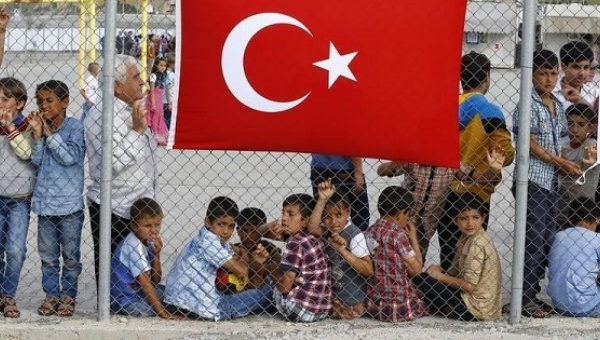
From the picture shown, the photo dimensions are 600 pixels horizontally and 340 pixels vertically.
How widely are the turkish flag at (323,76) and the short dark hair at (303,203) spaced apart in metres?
0.39

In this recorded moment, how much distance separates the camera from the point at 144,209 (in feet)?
19.0

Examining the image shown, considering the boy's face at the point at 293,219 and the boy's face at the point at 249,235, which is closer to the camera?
the boy's face at the point at 293,219

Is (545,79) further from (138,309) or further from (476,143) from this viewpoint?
(138,309)

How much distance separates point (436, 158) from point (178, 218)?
388 centimetres

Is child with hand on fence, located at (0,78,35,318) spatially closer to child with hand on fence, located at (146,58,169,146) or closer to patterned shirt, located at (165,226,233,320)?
patterned shirt, located at (165,226,233,320)

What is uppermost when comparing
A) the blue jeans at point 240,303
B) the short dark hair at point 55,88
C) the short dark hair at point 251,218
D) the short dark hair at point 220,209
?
the short dark hair at point 55,88

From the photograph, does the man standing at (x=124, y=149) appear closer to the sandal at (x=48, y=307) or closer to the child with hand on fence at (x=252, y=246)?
the sandal at (x=48, y=307)

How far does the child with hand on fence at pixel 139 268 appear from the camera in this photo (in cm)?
579

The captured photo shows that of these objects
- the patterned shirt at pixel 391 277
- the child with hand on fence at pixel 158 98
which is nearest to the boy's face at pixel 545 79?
the patterned shirt at pixel 391 277

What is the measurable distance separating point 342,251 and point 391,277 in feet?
1.05

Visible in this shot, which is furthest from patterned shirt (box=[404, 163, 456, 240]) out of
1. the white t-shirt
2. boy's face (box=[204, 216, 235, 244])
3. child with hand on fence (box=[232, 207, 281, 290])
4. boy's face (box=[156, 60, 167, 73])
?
boy's face (box=[156, 60, 167, 73])

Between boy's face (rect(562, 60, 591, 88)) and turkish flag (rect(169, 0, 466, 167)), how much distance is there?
3.80 feet

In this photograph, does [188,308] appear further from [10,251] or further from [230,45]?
[230,45]

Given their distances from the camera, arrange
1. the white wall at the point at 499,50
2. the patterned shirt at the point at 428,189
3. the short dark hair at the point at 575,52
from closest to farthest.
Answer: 1. the patterned shirt at the point at 428,189
2. the short dark hair at the point at 575,52
3. the white wall at the point at 499,50
